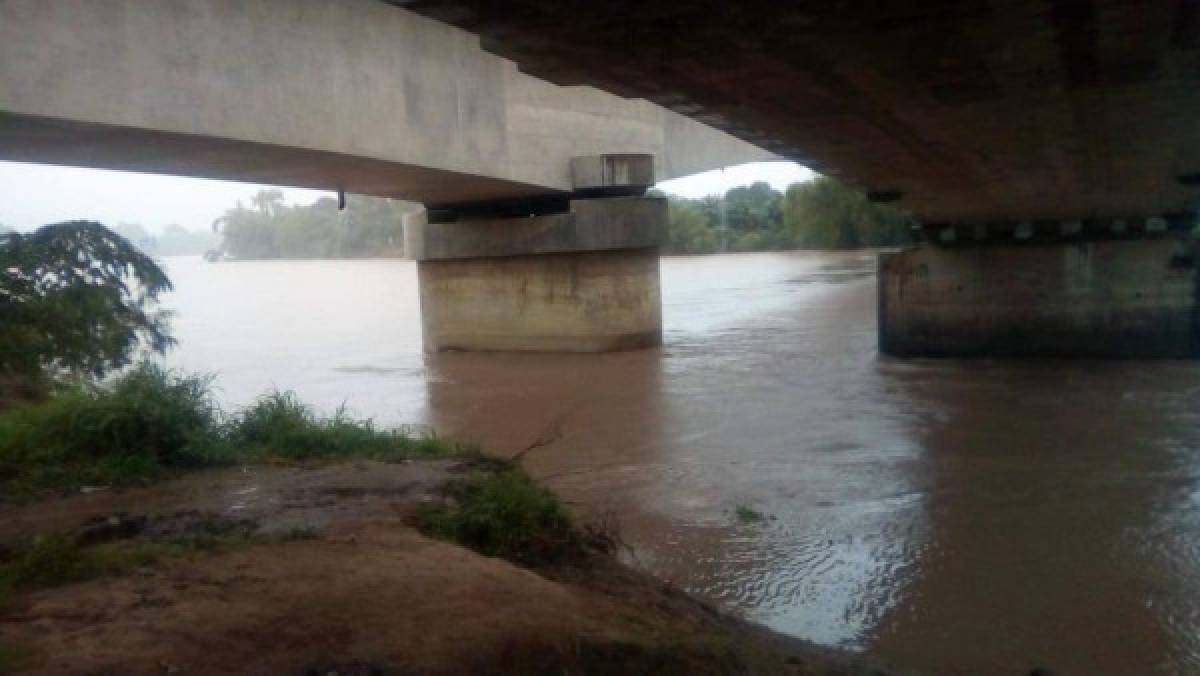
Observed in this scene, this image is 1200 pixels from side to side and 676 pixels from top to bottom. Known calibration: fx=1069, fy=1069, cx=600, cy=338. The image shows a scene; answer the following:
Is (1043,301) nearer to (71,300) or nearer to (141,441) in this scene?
(71,300)

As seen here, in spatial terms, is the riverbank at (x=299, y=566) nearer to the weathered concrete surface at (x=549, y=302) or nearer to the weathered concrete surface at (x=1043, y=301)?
the weathered concrete surface at (x=549, y=302)

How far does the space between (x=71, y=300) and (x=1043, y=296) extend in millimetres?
17758

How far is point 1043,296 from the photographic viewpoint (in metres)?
20.7

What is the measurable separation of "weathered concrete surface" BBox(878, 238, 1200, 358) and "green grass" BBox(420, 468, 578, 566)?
1676cm

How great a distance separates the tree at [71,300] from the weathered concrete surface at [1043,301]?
634 inches

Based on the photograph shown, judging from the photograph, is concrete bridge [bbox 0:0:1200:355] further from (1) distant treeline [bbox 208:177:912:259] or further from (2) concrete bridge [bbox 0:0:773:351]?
(1) distant treeline [bbox 208:177:912:259]

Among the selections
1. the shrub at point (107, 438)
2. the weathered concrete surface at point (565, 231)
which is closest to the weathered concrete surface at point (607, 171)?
the weathered concrete surface at point (565, 231)

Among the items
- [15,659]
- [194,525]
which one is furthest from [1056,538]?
[15,659]

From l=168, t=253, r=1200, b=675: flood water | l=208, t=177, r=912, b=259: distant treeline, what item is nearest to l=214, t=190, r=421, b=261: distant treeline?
l=208, t=177, r=912, b=259: distant treeline

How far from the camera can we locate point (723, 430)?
13.7m

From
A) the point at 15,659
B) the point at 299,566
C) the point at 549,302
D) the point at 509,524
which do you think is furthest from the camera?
the point at 549,302

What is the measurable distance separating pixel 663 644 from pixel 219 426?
4827 millimetres

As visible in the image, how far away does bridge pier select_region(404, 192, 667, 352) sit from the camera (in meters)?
21.3

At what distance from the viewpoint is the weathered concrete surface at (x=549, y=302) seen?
22.0m
